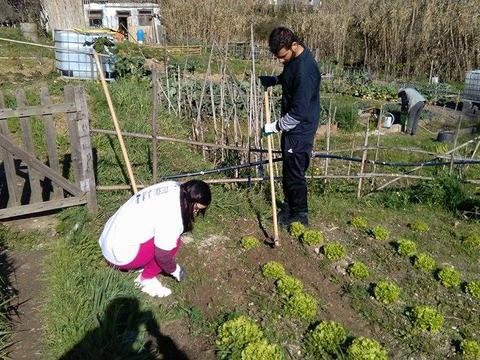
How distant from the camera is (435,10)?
1548 cm

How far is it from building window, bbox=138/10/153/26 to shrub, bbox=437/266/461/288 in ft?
66.8

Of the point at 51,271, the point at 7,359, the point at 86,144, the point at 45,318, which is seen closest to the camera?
the point at 7,359

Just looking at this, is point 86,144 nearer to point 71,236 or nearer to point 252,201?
point 71,236

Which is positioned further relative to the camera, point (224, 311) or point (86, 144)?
point (86, 144)

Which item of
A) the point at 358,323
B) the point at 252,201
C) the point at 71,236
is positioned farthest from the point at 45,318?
the point at 252,201

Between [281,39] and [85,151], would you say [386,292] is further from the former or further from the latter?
[85,151]

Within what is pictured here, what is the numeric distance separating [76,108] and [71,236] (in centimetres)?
126

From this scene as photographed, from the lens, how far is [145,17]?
2131 centimetres

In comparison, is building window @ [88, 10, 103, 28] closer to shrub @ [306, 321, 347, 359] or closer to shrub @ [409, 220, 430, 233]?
shrub @ [409, 220, 430, 233]

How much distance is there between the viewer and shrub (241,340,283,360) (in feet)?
9.04

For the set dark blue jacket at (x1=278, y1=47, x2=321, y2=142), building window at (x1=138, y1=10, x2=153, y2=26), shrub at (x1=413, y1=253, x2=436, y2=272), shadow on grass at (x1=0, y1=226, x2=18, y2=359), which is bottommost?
shrub at (x1=413, y1=253, x2=436, y2=272)

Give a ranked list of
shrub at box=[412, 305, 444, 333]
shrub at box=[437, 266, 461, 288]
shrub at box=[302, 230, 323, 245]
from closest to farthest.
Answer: shrub at box=[412, 305, 444, 333]
shrub at box=[437, 266, 461, 288]
shrub at box=[302, 230, 323, 245]

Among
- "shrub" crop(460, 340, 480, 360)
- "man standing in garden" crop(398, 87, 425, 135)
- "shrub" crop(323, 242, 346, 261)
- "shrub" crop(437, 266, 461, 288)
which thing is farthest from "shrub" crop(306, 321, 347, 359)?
"man standing in garden" crop(398, 87, 425, 135)

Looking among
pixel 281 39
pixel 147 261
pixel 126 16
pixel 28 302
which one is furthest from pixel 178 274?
pixel 126 16
